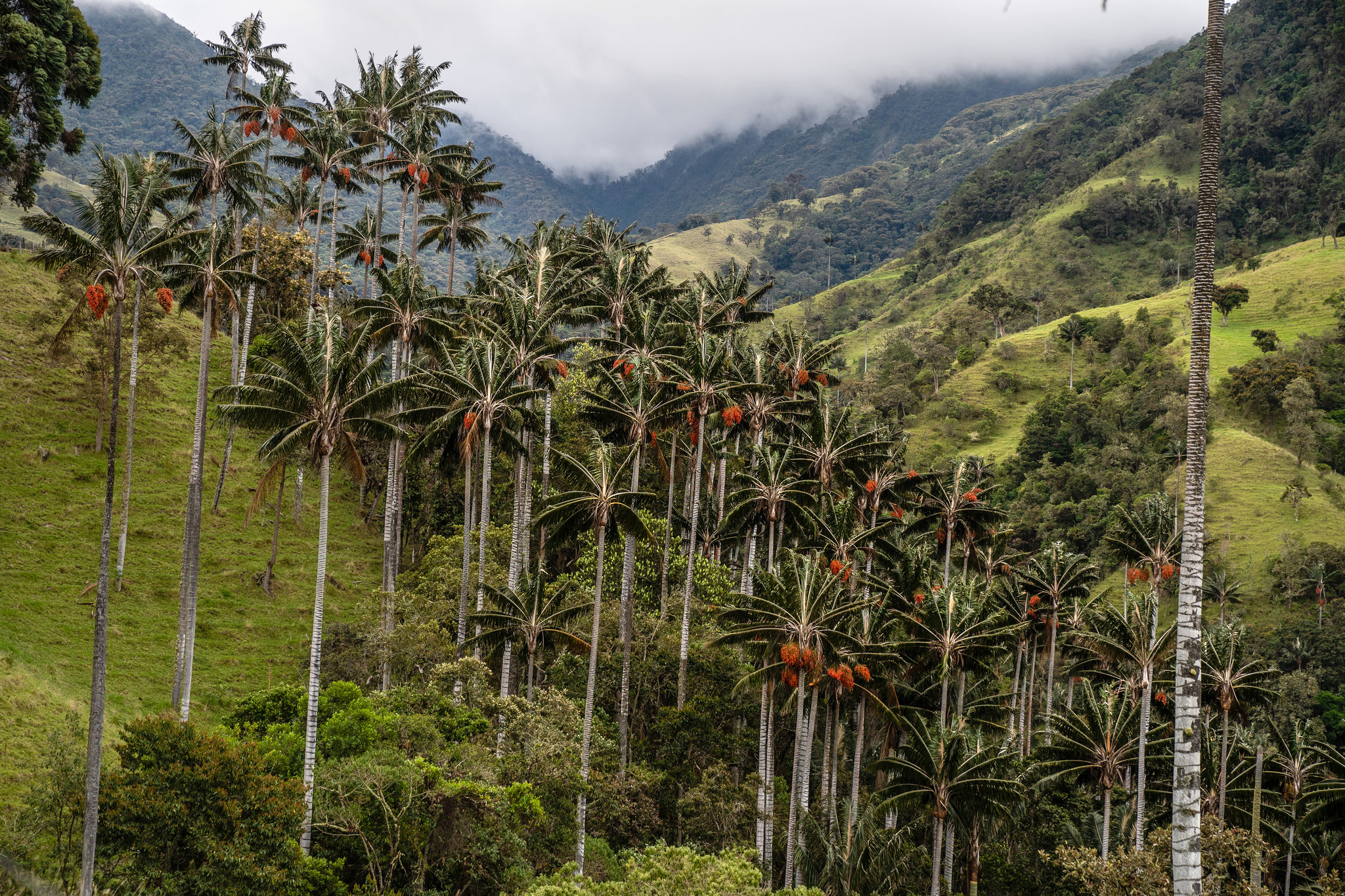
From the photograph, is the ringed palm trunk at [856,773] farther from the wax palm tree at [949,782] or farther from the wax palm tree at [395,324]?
the wax palm tree at [395,324]

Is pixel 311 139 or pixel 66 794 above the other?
pixel 311 139

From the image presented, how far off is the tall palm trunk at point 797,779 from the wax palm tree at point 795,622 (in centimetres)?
4

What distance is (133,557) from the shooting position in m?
46.5

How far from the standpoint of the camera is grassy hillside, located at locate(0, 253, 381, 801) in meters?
35.4

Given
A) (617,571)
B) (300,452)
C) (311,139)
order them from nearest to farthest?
(300,452), (617,571), (311,139)

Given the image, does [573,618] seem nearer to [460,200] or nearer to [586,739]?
[586,739]

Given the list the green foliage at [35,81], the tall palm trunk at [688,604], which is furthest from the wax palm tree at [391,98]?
the tall palm trunk at [688,604]

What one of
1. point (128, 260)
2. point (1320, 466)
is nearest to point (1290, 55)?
point (1320, 466)

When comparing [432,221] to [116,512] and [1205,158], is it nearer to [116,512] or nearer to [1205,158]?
[116,512]

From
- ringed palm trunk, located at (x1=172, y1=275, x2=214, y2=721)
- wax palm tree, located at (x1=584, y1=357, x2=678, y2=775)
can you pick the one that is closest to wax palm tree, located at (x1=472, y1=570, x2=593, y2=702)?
wax palm tree, located at (x1=584, y1=357, x2=678, y2=775)

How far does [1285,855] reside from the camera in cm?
4141

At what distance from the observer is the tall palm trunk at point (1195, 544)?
18.7 m

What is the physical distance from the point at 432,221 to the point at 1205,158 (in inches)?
2194

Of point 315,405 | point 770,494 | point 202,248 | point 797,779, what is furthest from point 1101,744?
point 202,248
